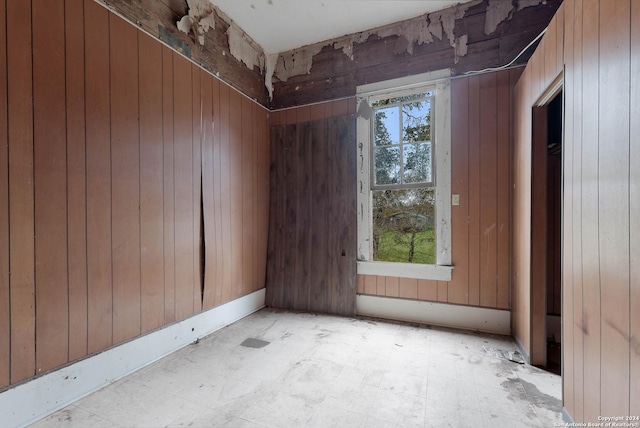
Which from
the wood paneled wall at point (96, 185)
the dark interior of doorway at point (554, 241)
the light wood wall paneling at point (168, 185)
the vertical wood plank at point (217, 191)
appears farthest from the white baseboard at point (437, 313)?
the light wood wall paneling at point (168, 185)

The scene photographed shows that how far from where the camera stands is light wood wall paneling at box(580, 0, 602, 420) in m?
1.22

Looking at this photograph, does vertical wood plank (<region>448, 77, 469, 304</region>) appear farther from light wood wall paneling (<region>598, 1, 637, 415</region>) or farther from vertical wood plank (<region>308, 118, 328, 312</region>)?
light wood wall paneling (<region>598, 1, 637, 415</region>)

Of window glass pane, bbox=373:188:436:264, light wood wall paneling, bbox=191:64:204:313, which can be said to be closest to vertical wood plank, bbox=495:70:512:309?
window glass pane, bbox=373:188:436:264

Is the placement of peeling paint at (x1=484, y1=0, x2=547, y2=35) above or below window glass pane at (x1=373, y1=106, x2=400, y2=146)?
above

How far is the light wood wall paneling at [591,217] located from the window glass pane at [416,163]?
66.3 inches

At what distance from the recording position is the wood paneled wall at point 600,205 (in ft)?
3.33

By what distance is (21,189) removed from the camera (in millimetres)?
1496

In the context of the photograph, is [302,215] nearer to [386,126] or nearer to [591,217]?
[386,126]

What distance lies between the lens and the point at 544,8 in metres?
2.54

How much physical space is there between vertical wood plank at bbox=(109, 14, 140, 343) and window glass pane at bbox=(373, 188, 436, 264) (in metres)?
2.60

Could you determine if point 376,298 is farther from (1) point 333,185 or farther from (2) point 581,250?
(2) point 581,250

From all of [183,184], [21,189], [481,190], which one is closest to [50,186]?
[21,189]

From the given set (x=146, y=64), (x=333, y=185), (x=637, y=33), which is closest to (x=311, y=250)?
(x=333, y=185)

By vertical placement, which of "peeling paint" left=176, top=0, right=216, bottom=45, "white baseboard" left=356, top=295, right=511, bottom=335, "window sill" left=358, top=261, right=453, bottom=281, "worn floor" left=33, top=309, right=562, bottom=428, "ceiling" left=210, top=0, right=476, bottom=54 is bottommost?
"worn floor" left=33, top=309, right=562, bottom=428
